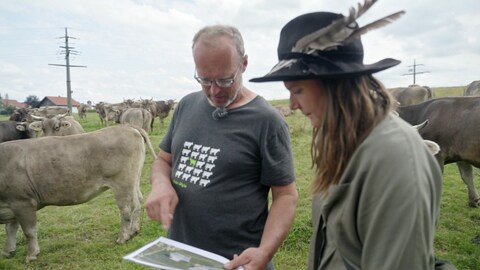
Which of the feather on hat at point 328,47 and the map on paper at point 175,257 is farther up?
the feather on hat at point 328,47

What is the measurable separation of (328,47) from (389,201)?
22.8 inches

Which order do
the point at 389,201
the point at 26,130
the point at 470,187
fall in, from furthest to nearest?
the point at 26,130 → the point at 470,187 → the point at 389,201

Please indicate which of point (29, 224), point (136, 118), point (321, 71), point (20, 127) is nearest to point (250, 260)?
point (321, 71)

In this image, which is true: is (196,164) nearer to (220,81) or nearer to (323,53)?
(220,81)

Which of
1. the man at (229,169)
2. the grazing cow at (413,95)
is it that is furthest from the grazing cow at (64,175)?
the grazing cow at (413,95)

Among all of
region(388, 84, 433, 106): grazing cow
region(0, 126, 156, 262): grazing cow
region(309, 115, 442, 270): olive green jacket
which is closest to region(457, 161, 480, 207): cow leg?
region(0, 126, 156, 262): grazing cow

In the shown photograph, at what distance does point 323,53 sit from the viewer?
132cm

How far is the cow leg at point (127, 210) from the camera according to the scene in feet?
19.4

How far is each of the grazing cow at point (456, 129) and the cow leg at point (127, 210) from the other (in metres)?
5.19

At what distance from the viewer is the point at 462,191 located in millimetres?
7707

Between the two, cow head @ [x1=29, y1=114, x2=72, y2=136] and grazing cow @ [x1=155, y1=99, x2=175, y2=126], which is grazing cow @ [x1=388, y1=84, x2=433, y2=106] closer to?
cow head @ [x1=29, y1=114, x2=72, y2=136]

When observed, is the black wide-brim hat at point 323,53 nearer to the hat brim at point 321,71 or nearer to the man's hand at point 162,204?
the hat brim at point 321,71

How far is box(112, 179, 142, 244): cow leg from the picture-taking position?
19.4 ft

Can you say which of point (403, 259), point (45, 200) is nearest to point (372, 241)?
point (403, 259)
